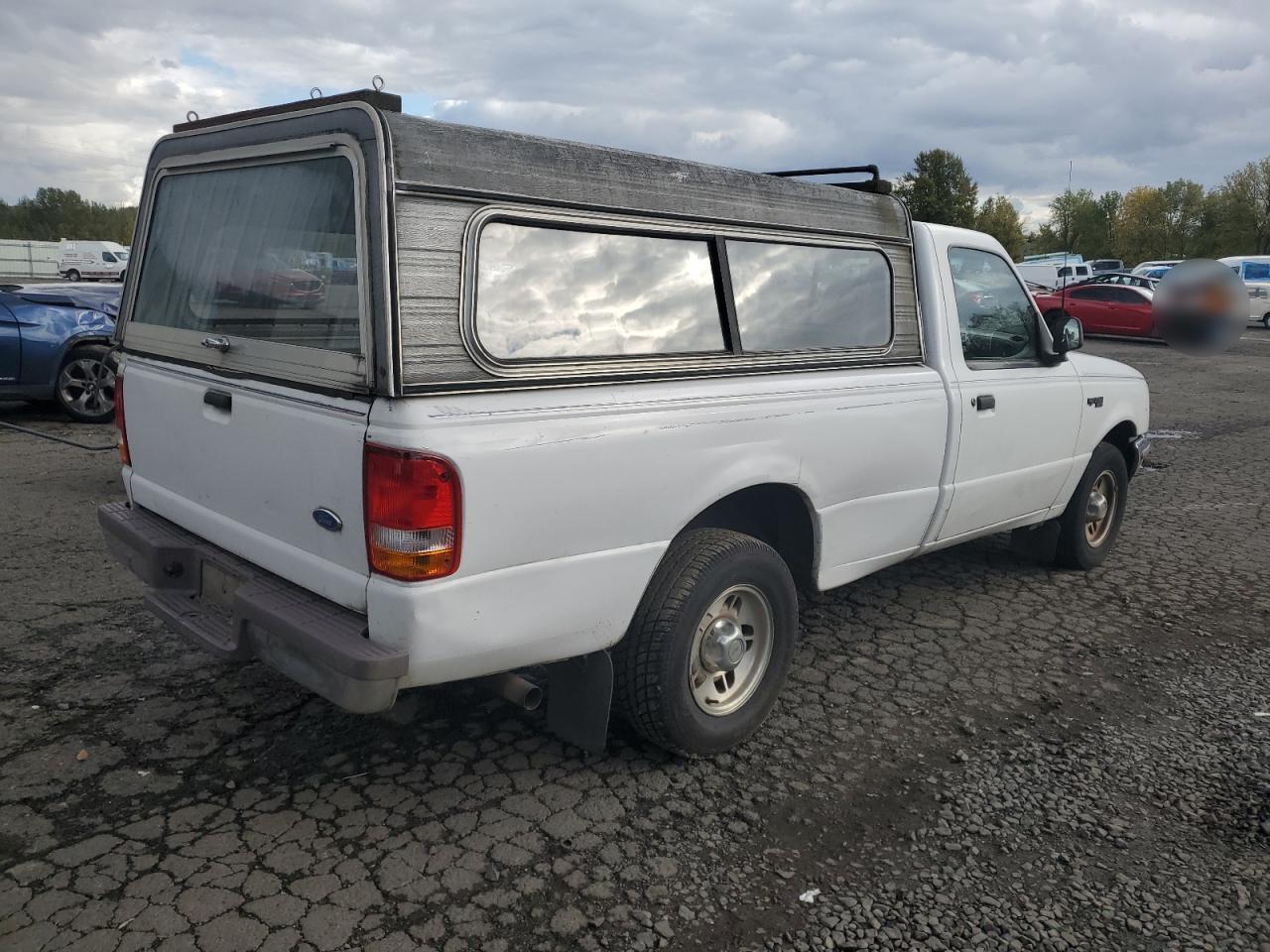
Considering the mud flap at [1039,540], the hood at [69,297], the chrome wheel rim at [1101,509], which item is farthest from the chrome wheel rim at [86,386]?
the chrome wheel rim at [1101,509]

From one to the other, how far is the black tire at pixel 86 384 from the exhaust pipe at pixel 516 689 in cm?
769

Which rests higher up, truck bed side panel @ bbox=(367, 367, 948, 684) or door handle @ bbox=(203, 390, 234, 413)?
door handle @ bbox=(203, 390, 234, 413)

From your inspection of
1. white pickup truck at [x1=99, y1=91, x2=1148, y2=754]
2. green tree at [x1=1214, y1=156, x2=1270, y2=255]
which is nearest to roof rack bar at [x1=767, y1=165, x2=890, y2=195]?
white pickup truck at [x1=99, y1=91, x2=1148, y2=754]

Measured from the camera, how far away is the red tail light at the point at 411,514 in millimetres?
2582

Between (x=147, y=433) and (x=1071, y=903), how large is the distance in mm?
3393

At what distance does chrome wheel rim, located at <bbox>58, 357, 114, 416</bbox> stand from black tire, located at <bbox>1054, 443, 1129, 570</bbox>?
27.1ft

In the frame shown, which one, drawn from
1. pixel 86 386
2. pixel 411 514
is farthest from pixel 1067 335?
pixel 86 386

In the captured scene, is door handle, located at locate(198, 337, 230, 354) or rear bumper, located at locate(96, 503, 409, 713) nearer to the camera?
rear bumper, located at locate(96, 503, 409, 713)

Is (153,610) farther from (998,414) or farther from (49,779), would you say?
(998,414)

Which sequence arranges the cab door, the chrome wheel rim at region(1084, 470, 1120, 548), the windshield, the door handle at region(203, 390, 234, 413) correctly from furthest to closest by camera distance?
1. the chrome wheel rim at region(1084, 470, 1120, 548)
2. the cab door
3. the door handle at region(203, 390, 234, 413)
4. the windshield

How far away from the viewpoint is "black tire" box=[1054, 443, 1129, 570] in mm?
5664

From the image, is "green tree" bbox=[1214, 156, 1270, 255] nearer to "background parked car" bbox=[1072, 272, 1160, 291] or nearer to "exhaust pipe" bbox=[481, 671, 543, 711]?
"background parked car" bbox=[1072, 272, 1160, 291]

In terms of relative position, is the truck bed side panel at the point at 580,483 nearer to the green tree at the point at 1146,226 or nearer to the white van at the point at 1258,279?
the green tree at the point at 1146,226

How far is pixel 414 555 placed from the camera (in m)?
2.63
